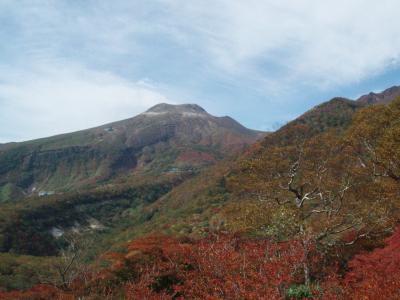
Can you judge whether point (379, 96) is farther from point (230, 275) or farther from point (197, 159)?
point (230, 275)

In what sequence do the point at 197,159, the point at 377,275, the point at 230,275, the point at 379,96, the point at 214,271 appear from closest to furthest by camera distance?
the point at 377,275 → the point at 230,275 → the point at 214,271 → the point at 379,96 → the point at 197,159

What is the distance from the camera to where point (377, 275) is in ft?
46.6

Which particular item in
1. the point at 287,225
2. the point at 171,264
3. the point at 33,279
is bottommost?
the point at 33,279

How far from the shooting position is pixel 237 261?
17.9 metres

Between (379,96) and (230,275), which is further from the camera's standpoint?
(379,96)

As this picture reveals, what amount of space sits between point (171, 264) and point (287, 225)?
755 cm

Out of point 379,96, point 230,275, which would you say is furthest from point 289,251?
point 379,96

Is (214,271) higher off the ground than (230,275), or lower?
lower

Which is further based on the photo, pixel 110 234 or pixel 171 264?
pixel 110 234

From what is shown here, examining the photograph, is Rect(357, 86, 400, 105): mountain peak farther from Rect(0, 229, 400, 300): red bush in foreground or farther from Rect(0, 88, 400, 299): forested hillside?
Rect(0, 229, 400, 300): red bush in foreground

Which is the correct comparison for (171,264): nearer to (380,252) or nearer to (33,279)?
(380,252)

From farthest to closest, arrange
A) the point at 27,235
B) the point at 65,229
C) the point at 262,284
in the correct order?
the point at 65,229 < the point at 27,235 < the point at 262,284

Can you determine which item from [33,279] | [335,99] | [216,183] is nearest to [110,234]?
[216,183]

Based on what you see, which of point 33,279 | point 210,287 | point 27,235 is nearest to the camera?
point 210,287
